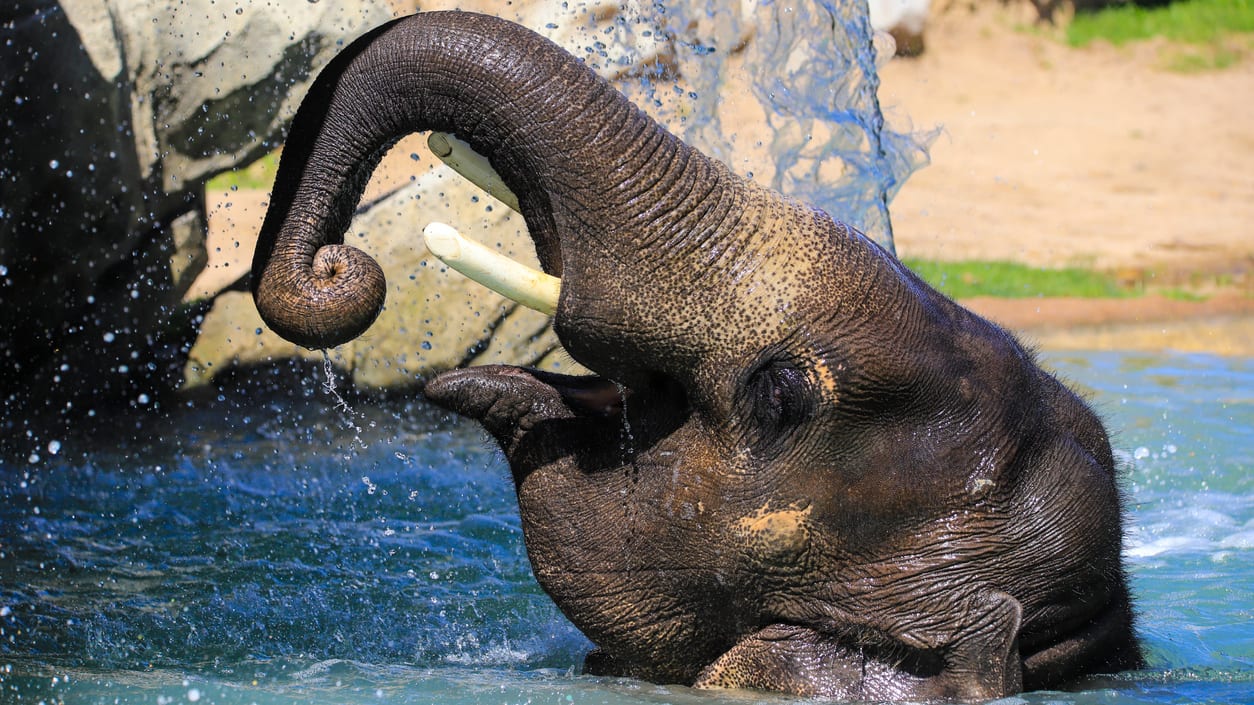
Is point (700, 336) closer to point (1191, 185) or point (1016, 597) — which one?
point (1016, 597)

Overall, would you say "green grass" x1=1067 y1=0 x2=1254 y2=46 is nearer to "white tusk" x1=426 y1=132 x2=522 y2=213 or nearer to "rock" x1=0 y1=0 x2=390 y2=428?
"rock" x1=0 y1=0 x2=390 y2=428

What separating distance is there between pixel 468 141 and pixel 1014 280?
903cm

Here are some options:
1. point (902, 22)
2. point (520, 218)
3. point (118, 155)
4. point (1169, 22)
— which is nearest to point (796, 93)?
point (520, 218)

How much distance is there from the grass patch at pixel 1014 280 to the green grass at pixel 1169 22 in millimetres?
7912

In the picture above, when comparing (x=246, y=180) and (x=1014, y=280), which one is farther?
(x=246, y=180)

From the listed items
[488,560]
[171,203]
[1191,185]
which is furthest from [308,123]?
[1191,185]

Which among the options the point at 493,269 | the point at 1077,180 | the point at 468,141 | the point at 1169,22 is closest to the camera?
the point at 493,269

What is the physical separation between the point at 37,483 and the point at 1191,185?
11.3m

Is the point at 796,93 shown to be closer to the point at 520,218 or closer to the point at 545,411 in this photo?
the point at 520,218

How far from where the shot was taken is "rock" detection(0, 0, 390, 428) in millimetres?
6844

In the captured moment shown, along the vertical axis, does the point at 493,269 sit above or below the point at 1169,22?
below

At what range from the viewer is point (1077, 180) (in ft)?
48.2

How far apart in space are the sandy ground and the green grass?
0.29m

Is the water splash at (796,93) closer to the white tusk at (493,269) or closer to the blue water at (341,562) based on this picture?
the blue water at (341,562)
